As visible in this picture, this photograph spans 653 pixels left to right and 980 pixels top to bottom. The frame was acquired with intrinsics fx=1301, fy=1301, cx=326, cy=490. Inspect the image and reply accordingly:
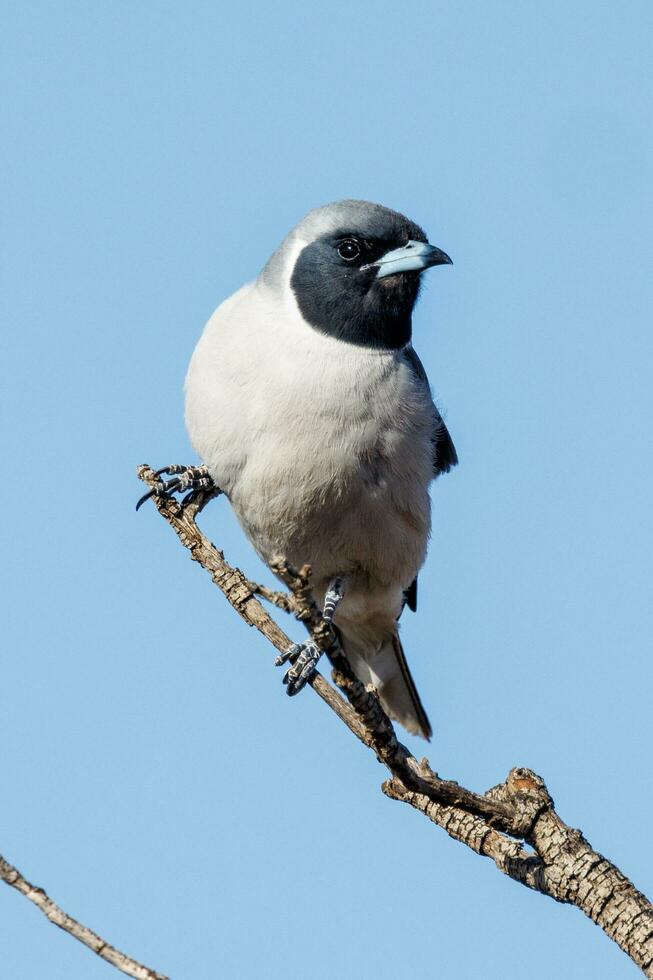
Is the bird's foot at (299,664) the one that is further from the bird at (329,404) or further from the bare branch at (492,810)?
the bird at (329,404)

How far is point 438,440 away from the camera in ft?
26.1

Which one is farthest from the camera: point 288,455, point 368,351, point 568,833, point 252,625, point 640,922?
point 368,351

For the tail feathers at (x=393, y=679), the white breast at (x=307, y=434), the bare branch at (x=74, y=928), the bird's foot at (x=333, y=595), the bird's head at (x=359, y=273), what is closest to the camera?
the bare branch at (x=74, y=928)

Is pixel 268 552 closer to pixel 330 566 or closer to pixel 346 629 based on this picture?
pixel 330 566

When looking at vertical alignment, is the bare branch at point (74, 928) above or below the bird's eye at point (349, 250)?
below

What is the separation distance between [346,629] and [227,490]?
Answer: 1.75m

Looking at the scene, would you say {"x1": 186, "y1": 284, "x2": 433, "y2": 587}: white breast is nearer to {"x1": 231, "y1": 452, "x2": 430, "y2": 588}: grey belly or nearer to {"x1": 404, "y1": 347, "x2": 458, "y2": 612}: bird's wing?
{"x1": 231, "y1": 452, "x2": 430, "y2": 588}: grey belly

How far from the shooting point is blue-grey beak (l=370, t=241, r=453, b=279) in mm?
7113

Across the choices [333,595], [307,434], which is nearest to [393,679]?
[333,595]

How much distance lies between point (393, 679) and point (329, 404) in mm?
2323

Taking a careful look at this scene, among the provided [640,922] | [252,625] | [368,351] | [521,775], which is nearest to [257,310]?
[368,351]

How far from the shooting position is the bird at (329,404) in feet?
22.5

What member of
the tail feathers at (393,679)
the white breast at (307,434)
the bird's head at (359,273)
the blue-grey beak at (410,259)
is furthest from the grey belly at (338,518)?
the blue-grey beak at (410,259)

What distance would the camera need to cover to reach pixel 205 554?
239 inches
